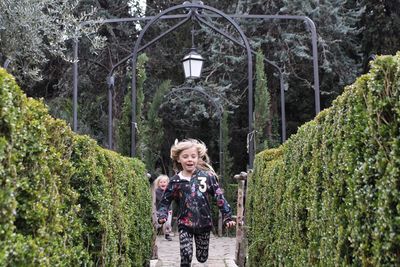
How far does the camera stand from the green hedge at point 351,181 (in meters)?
2.00

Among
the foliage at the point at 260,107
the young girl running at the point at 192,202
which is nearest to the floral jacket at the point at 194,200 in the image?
the young girl running at the point at 192,202

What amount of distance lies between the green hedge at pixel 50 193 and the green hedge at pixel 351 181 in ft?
4.44

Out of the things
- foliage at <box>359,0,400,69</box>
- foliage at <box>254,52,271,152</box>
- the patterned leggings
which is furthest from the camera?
foliage at <box>359,0,400,69</box>

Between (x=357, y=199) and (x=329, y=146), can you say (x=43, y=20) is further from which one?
(x=357, y=199)

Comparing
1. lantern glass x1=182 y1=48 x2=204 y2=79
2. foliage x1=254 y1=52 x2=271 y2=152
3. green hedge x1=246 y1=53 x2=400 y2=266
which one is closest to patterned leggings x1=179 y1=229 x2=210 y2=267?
green hedge x1=246 y1=53 x2=400 y2=266

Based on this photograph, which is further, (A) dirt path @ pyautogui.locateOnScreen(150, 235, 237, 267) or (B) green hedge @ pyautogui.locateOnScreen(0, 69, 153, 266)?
(A) dirt path @ pyautogui.locateOnScreen(150, 235, 237, 267)

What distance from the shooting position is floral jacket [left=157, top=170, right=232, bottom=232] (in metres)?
6.02

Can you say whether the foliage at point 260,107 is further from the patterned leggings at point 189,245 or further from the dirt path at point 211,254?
the patterned leggings at point 189,245

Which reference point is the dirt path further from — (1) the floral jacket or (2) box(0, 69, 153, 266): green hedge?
(2) box(0, 69, 153, 266): green hedge

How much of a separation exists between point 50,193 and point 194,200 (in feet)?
11.8

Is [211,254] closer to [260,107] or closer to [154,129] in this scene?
[260,107]

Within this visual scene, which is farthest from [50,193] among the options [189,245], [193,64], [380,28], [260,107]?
[380,28]

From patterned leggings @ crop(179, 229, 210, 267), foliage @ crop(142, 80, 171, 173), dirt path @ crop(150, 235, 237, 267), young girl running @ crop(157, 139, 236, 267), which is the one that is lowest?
dirt path @ crop(150, 235, 237, 267)

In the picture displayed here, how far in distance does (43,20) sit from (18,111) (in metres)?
5.23
